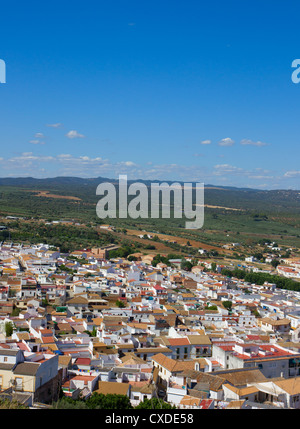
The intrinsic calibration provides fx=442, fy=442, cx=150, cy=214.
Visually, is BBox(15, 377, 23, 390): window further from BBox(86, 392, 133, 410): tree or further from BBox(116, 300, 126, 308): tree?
BBox(116, 300, 126, 308): tree

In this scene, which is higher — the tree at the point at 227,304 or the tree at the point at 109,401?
the tree at the point at 109,401

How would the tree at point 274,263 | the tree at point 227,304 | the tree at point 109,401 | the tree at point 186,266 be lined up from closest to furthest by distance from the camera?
the tree at point 109,401 < the tree at point 227,304 < the tree at point 186,266 < the tree at point 274,263

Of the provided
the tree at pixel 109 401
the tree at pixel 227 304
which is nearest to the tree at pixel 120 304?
the tree at pixel 227 304

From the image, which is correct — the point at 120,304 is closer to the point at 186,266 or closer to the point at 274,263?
the point at 186,266

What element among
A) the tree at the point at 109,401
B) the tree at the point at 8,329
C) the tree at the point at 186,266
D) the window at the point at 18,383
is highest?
the window at the point at 18,383

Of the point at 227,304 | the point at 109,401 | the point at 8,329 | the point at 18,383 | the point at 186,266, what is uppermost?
the point at 18,383

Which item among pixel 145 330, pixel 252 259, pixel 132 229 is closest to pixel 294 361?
pixel 145 330

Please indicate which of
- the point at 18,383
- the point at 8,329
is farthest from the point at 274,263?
the point at 18,383

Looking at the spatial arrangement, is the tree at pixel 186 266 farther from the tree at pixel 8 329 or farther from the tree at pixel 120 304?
the tree at pixel 8 329

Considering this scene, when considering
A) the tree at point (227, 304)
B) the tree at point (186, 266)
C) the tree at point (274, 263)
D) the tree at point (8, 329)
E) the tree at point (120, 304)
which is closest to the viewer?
the tree at point (8, 329)

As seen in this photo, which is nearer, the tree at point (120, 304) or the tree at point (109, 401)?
the tree at point (109, 401)

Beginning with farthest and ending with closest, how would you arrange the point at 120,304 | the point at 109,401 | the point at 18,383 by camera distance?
the point at 120,304 → the point at 109,401 → the point at 18,383
